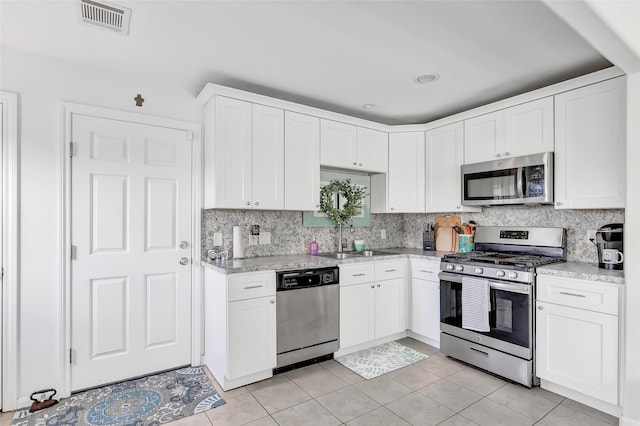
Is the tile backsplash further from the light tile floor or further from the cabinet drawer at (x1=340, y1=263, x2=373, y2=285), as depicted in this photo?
the light tile floor

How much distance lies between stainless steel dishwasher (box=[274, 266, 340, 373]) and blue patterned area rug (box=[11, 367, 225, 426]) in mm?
648

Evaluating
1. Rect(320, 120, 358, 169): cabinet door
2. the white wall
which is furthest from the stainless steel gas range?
the white wall

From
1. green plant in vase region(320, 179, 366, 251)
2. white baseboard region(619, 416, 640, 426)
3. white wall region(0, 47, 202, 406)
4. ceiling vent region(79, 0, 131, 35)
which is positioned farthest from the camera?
green plant in vase region(320, 179, 366, 251)

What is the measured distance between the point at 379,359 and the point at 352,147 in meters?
2.12

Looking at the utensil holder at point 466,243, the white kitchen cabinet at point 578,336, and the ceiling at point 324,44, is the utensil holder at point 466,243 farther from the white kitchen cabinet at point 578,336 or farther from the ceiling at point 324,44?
the ceiling at point 324,44

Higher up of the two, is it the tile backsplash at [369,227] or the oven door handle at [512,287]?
the tile backsplash at [369,227]

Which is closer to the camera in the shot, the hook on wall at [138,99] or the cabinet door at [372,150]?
the hook on wall at [138,99]

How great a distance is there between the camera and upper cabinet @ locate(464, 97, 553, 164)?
9.13ft

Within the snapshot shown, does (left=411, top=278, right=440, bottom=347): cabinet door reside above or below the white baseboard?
above

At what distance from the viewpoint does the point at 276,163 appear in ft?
10.0

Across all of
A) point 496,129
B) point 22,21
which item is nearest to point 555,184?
point 496,129

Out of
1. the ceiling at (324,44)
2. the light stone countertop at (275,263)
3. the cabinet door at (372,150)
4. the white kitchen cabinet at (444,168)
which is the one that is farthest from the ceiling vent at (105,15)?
the white kitchen cabinet at (444,168)

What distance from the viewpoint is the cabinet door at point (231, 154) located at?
2756mm

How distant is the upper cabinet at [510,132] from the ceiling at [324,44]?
25cm
